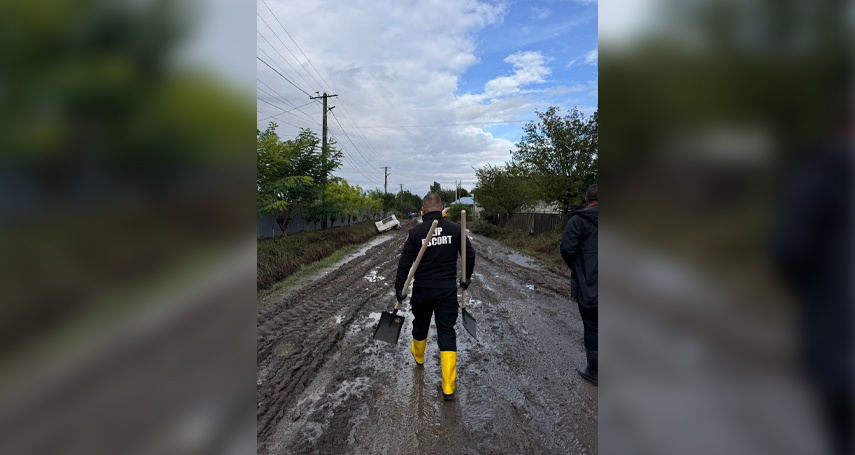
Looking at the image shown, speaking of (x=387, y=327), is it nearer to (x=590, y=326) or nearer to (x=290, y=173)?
(x=590, y=326)

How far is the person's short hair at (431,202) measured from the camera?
3741 mm

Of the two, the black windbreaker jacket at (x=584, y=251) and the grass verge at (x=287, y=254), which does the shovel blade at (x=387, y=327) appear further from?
the grass verge at (x=287, y=254)

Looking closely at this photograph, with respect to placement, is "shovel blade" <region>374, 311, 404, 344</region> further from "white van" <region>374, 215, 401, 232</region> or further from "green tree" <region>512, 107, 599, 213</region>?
"white van" <region>374, 215, 401, 232</region>

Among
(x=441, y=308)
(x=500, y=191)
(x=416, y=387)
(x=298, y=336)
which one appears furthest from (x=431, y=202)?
(x=500, y=191)

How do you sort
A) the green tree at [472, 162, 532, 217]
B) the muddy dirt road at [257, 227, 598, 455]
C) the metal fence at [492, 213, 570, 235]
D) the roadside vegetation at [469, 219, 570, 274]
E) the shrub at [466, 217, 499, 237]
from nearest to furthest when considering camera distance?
the muddy dirt road at [257, 227, 598, 455]
the roadside vegetation at [469, 219, 570, 274]
the metal fence at [492, 213, 570, 235]
the green tree at [472, 162, 532, 217]
the shrub at [466, 217, 499, 237]

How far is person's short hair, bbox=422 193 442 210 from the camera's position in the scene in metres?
3.74

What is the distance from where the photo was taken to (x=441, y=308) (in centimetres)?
354

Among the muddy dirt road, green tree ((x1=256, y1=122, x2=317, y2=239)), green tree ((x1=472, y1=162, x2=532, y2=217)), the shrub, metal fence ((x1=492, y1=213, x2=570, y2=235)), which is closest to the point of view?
the muddy dirt road

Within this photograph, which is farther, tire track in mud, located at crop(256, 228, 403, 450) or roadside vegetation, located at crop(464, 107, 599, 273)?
roadside vegetation, located at crop(464, 107, 599, 273)

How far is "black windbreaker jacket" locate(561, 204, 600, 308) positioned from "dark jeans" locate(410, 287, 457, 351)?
1118 mm
